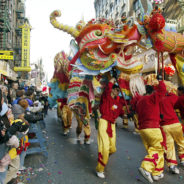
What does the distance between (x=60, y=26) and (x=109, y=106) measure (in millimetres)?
2077

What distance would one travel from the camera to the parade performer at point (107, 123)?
3523mm

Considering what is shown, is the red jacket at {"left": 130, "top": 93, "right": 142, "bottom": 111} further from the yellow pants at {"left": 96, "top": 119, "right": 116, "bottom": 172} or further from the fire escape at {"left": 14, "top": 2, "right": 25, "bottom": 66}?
the fire escape at {"left": 14, "top": 2, "right": 25, "bottom": 66}

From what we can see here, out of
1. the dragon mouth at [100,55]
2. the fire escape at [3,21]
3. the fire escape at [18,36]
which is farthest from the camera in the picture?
the fire escape at [18,36]

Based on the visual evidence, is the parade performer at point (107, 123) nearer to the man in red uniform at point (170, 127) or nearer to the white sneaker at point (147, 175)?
the white sneaker at point (147, 175)

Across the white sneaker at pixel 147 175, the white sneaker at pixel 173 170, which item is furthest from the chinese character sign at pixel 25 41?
the white sneaker at pixel 147 175

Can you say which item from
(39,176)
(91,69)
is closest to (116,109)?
(91,69)

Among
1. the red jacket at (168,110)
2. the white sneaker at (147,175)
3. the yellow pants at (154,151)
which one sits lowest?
the white sneaker at (147,175)

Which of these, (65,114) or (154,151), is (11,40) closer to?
(65,114)

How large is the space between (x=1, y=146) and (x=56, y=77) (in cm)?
442

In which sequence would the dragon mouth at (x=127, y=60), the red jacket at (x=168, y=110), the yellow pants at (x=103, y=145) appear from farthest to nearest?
the red jacket at (x=168, y=110), the dragon mouth at (x=127, y=60), the yellow pants at (x=103, y=145)

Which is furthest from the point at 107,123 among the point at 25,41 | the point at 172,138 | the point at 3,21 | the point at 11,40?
the point at 11,40

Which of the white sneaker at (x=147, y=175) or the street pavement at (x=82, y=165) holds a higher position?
the white sneaker at (x=147, y=175)

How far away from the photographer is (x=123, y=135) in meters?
6.87

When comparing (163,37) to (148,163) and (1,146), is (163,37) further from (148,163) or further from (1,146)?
(1,146)
